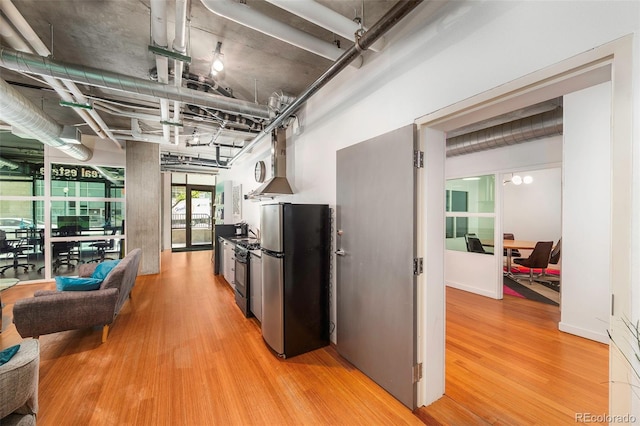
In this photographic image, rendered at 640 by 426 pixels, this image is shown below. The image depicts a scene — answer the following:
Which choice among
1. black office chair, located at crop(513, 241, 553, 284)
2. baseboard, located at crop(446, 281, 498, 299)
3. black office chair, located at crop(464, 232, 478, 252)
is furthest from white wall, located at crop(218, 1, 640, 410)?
black office chair, located at crop(513, 241, 553, 284)

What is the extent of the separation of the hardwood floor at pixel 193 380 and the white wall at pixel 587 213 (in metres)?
2.91

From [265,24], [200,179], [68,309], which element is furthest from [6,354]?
[200,179]

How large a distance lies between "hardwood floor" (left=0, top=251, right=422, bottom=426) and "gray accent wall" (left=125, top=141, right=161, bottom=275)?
9.18ft

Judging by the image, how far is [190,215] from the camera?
32.6 feet

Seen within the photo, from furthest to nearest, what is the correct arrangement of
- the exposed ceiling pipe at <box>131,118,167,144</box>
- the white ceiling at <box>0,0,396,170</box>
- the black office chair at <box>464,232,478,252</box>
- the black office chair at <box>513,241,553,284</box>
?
the black office chair at <box>513,241,553,284</box>, the black office chair at <box>464,232,478,252</box>, the exposed ceiling pipe at <box>131,118,167,144</box>, the white ceiling at <box>0,0,396,170</box>

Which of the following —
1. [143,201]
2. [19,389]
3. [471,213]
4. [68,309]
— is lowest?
[68,309]

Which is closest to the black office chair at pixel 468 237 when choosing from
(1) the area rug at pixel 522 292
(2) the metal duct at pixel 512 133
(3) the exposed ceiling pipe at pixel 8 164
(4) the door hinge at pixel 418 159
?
(1) the area rug at pixel 522 292

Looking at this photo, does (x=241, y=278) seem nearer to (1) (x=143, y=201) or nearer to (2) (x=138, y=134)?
(2) (x=138, y=134)

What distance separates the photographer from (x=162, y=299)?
174 inches

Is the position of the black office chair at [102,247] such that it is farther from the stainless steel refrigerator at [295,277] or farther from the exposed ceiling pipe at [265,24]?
the exposed ceiling pipe at [265,24]

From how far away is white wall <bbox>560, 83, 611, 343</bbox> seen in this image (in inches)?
118

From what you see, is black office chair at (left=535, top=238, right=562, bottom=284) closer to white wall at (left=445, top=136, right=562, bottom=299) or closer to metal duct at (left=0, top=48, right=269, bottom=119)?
white wall at (left=445, top=136, right=562, bottom=299)

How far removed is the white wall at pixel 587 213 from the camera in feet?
9.85

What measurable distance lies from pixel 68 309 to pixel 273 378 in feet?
8.05
